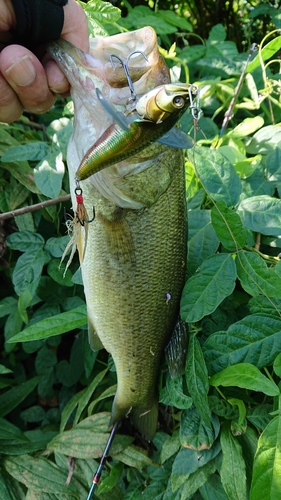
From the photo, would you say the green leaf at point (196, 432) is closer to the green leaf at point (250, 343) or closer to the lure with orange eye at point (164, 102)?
the green leaf at point (250, 343)

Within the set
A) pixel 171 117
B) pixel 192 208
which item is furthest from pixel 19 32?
pixel 192 208

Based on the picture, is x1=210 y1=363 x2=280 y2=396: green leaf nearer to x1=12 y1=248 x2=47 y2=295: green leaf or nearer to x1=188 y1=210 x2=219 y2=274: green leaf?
x1=188 y1=210 x2=219 y2=274: green leaf

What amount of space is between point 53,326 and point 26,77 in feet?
2.27

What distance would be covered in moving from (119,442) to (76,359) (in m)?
0.38

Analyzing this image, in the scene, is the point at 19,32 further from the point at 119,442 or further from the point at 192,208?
the point at 119,442

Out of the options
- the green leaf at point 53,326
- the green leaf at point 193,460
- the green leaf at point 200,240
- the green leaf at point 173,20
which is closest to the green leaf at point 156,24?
the green leaf at point 173,20

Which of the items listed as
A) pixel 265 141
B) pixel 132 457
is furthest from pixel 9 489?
pixel 265 141

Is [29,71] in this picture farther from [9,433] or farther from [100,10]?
[9,433]

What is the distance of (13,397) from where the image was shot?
1.79 metres

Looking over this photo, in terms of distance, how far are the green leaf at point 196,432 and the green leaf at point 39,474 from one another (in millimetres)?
463

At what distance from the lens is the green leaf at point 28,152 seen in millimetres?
1551

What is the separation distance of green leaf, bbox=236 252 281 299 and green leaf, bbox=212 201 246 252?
0.11 ft

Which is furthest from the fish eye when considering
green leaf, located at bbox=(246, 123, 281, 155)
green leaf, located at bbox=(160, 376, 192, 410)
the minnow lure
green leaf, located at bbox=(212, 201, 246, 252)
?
green leaf, located at bbox=(246, 123, 281, 155)

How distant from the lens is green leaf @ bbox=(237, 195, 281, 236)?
1248mm
